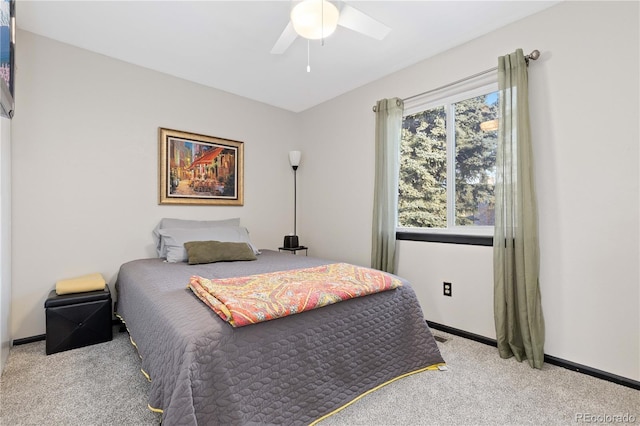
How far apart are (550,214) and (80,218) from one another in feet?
12.2

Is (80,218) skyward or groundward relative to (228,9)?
groundward

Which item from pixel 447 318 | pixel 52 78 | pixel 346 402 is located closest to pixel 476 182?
pixel 447 318

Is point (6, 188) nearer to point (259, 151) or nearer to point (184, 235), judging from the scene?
point (184, 235)

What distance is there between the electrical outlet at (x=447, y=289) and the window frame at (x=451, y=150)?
380 mm

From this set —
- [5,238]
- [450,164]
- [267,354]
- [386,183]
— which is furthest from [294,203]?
[267,354]

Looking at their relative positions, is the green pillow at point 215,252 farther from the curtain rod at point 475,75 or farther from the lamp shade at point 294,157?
the curtain rod at point 475,75

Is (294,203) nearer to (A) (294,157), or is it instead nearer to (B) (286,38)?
(A) (294,157)

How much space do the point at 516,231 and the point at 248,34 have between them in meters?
2.51

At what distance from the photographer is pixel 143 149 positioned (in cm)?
300

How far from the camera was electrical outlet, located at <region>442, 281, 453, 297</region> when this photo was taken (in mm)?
2678

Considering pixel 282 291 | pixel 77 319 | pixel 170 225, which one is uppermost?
pixel 170 225

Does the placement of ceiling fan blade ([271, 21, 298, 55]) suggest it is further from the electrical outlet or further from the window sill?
the electrical outlet

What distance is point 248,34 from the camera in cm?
243

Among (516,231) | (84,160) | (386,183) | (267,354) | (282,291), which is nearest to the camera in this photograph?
(267,354)
